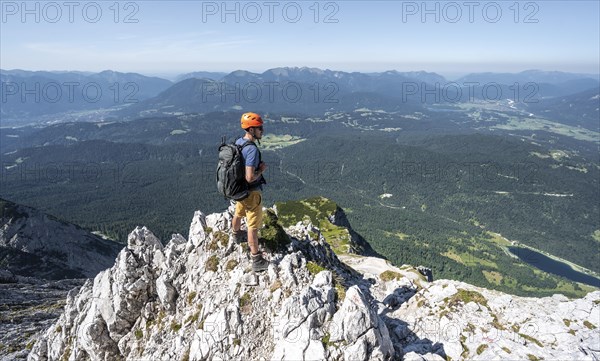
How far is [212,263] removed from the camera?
23000 mm

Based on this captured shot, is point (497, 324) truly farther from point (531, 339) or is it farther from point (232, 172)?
point (232, 172)

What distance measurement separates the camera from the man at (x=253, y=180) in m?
16.7

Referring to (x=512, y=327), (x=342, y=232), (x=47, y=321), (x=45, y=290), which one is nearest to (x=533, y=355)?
(x=512, y=327)

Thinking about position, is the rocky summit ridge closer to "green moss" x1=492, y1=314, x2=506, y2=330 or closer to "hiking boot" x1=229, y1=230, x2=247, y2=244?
"green moss" x1=492, y1=314, x2=506, y2=330

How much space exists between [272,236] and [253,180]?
24.9ft

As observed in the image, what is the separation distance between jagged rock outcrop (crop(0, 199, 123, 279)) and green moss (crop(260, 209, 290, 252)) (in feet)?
465

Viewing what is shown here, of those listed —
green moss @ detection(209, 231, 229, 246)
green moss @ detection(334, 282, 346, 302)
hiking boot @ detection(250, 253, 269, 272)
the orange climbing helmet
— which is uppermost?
the orange climbing helmet

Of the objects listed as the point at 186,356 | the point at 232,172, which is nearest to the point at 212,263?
the point at 186,356

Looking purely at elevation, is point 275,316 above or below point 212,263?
below

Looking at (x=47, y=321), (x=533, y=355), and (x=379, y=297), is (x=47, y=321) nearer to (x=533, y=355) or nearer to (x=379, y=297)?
(x=379, y=297)

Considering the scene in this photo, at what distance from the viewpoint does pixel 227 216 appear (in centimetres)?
2567

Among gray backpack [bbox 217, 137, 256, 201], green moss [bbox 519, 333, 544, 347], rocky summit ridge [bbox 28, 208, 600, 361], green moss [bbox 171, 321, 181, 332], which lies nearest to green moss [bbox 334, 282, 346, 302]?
rocky summit ridge [bbox 28, 208, 600, 361]

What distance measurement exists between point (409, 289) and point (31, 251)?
16853cm

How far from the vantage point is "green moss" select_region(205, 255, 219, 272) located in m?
22.7
